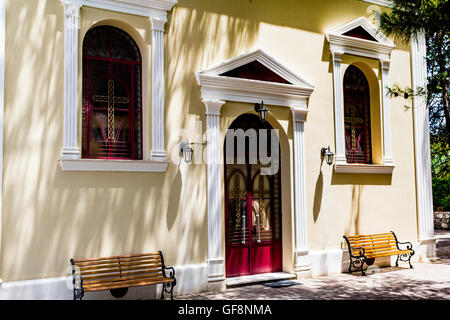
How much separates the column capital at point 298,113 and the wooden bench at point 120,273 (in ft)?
12.4

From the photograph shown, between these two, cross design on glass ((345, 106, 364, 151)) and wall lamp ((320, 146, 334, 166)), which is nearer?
wall lamp ((320, 146, 334, 166))

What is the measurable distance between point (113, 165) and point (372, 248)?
223 inches

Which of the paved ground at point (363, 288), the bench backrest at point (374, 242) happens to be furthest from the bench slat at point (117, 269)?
the bench backrest at point (374, 242)

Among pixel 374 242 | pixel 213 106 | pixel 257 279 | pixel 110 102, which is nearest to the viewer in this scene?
pixel 110 102

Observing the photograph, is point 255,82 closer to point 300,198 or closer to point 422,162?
point 300,198

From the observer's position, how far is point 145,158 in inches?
296

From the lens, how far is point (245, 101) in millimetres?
8438

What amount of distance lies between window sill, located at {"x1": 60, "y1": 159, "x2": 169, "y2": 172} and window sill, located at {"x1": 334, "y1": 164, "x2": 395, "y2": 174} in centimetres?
389

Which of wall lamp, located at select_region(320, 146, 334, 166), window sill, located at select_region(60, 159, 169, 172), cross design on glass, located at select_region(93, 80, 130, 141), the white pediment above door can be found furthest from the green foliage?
cross design on glass, located at select_region(93, 80, 130, 141)

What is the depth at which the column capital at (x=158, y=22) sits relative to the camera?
7.59m

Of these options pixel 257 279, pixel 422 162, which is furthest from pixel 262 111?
pixel 422 162

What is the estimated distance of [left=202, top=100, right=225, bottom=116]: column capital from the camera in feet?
26.3

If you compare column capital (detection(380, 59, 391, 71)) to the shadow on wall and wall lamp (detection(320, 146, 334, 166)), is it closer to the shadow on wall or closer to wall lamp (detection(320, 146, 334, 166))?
wall lamp (detection(320, 146, 334, 166))

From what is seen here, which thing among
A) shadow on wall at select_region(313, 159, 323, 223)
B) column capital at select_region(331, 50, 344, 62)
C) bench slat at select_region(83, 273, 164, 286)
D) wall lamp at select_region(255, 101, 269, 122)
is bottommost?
bench slat at select_region(83, 273, 164, 286)
